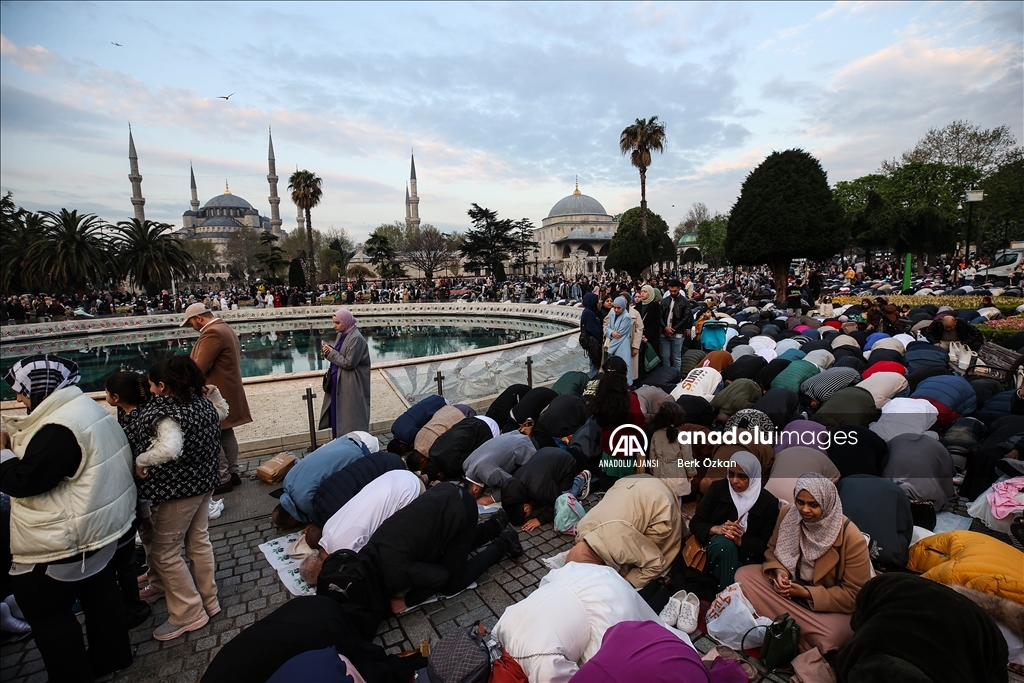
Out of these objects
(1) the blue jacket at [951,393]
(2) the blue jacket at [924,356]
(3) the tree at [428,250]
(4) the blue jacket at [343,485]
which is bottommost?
(4) the blue jacket at [343,485]

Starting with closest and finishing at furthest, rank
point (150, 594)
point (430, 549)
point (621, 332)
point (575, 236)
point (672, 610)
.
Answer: point (672, 610) < point (430, 549) < point (150, 594) < point (621, 332) < point (575, 236)

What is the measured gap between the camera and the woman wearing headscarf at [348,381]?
5.46 metres

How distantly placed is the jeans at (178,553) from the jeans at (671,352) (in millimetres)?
6902

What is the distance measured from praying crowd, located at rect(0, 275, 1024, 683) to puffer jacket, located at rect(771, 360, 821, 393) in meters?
0.87

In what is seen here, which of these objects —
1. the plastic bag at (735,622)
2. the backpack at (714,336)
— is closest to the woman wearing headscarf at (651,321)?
the backpack at (714,336)

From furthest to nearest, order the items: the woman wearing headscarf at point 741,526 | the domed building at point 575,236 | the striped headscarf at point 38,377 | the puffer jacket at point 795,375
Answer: the domed building at point 575,236
the puffer jacket at point 795,375
the woman wearing headscarf at point 741,526
the striped headscarf at point 38,377

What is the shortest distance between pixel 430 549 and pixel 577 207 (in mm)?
86255

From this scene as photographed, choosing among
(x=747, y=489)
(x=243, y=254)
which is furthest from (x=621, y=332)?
(x=243, y=254)

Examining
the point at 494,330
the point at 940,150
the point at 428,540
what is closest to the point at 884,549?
the point at 428,540

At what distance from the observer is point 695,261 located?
69312 mm

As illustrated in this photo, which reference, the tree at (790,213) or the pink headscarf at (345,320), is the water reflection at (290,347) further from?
the tree at (790,213)

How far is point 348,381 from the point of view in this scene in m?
5.62

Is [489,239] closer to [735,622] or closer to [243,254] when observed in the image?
[243,254]

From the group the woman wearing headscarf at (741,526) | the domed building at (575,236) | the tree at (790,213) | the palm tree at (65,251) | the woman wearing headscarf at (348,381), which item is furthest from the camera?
the domed building at (575,236)
